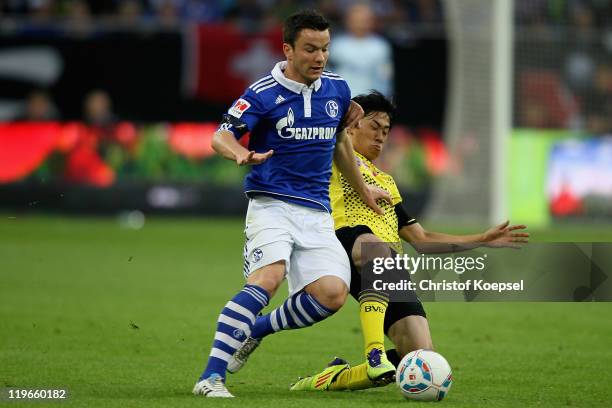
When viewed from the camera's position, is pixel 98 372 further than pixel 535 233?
No

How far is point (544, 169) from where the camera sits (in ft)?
70.9

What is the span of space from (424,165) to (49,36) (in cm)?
698

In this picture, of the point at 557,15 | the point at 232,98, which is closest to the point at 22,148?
the point at 232,98

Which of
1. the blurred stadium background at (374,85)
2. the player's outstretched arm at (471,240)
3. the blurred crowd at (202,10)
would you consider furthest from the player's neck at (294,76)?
the blurred crowd at (202,10)

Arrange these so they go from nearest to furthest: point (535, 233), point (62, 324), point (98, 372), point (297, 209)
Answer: point (297, 209) → point (98, 372) → point (62, 324) → point (535, 233)

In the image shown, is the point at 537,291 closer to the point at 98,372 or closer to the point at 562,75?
the point at 98,372

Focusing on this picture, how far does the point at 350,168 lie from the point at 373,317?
37.2 inches

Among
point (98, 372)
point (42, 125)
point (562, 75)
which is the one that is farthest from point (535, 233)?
point (98, 372)

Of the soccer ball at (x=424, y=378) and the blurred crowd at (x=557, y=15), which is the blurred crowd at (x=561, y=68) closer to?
the blurred crowd at (x=557, y=15)

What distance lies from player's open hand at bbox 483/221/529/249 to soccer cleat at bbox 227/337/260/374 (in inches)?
61.1

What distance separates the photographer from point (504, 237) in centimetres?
724

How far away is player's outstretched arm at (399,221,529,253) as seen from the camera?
23.6ft

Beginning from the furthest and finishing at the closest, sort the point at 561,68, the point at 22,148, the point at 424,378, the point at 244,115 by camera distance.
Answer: the point at 561,68 → the point at 22,148 → the point at 244,115 → the point at 424,378

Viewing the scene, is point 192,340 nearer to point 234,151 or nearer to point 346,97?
point 346,97
